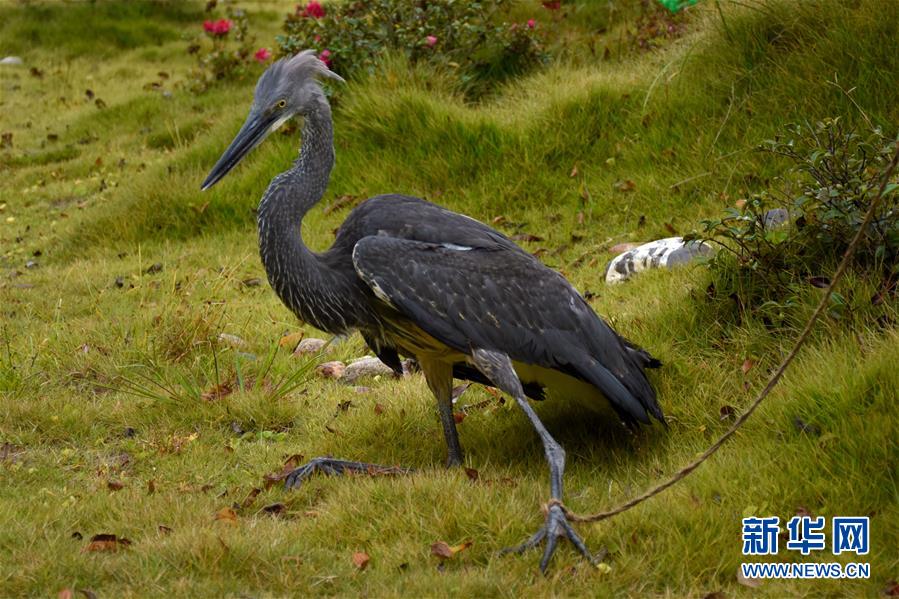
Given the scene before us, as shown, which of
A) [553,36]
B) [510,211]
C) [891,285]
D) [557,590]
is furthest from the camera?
[553,36]

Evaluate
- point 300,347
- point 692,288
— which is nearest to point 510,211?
point 300,347

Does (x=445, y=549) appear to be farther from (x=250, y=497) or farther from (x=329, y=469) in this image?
(x=250, y=497)

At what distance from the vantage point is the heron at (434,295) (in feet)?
17.1

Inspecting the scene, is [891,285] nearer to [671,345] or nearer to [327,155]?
[671,345]

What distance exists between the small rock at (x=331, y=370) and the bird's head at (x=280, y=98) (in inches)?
65.9

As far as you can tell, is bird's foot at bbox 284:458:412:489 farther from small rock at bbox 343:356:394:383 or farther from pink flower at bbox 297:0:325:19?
pink flower at bbox 297:0:325:19

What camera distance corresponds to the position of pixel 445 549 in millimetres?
4484

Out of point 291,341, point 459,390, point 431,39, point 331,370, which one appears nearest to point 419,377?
point 459,390

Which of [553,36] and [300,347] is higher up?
[553,36]

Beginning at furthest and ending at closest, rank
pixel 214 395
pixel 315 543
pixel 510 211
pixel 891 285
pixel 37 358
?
pixel 510 211 < pixel 37 358 < pixel 214 395 < pixel 891 285 < pixel 315 543

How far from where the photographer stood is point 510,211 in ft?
30.0

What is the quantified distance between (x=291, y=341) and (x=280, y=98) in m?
2.06

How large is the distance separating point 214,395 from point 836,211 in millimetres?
3557

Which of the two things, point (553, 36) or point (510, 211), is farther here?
point (553, 36)
